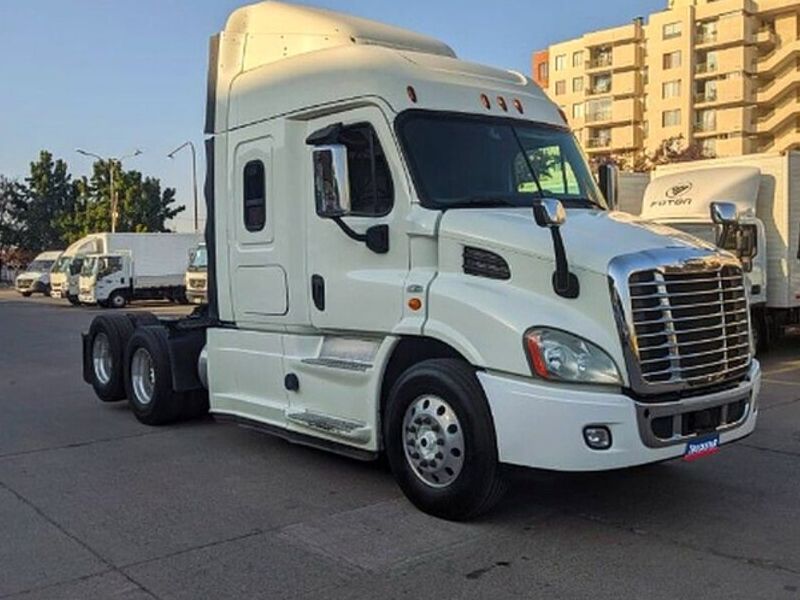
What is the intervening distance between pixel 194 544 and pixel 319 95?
11.1 ft

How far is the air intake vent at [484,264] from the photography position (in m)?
5.39

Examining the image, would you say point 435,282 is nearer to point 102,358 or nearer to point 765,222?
point 102,358

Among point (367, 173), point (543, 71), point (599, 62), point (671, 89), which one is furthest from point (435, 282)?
point (543, 71)

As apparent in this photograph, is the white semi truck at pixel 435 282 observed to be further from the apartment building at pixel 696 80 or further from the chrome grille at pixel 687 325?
the apartment building at pixel 696 80

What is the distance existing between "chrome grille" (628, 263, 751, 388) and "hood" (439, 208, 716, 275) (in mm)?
227

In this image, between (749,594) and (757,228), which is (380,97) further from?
(757,228)

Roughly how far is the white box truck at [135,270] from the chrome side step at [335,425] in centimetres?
2909

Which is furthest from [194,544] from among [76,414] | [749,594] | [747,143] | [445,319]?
[747,143]

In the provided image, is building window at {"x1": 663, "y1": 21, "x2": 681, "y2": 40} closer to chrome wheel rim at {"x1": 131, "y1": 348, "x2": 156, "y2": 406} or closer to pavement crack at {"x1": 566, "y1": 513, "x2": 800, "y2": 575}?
chrome wheel rim at {"x1": 131, "y1": 348, "x2": 156, "y2": 406}

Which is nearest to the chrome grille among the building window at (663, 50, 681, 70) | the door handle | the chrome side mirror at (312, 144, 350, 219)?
the chrome side mirror at (312, 144, 350, 219)

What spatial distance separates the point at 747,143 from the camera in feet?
243

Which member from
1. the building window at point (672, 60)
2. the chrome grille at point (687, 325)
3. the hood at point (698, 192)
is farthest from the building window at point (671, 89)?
the chrome grille at point (687, 325)

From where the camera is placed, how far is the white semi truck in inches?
197

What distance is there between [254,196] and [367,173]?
152 centimetres
